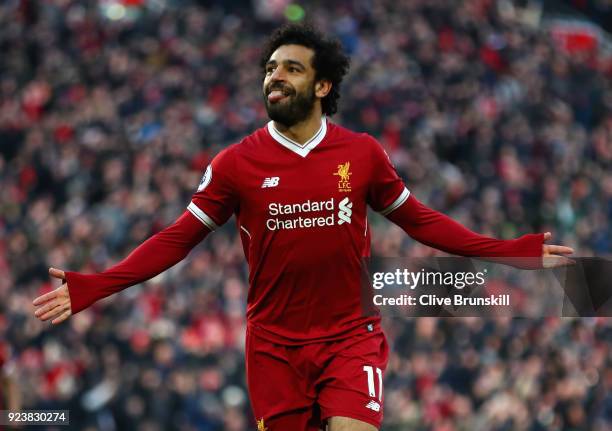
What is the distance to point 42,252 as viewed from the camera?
1393 cm

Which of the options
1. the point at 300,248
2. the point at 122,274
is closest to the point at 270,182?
the point at 300,248

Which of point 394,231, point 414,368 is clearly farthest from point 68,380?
point 394,231

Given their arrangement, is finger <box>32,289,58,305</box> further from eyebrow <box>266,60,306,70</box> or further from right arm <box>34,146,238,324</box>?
eyebrow <box>266,60,306,70</box>

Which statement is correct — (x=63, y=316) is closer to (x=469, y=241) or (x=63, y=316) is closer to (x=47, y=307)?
(x=47, y=307)

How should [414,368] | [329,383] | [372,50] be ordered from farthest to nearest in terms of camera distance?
[372,50]
[414,368]
[329,383]

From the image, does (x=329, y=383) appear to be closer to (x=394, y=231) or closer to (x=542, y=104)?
(x=394, y=231)

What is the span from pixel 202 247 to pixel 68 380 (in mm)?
2718

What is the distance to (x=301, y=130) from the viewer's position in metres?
6.19

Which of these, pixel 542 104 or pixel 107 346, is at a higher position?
pixel 542 104

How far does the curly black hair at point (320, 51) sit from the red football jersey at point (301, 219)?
30 cm

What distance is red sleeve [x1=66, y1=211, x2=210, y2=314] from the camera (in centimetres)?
591

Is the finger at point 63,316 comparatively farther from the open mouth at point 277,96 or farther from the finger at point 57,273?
the open mouth at point 277,96

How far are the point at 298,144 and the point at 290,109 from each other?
0.18 m

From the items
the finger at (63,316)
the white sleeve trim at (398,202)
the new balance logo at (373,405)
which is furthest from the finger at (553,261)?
the finger at (63,316)
